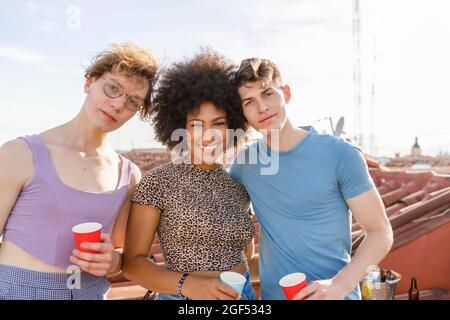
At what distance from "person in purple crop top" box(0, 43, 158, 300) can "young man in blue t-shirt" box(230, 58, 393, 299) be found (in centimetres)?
55

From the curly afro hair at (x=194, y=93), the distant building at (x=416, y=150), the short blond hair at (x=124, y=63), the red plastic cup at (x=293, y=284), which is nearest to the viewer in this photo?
the red plastic cup at (x=293, y=284)

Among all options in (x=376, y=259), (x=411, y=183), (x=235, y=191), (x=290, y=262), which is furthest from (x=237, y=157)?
(x=411, y=183)

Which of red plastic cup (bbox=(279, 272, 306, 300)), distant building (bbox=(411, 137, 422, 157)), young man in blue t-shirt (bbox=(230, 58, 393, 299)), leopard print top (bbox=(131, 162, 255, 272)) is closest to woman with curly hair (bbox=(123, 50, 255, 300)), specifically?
leopard print top (bbox=(131, 162, 255, 272))

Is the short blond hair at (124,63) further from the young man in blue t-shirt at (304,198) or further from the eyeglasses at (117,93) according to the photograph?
the young man in blue t-shirt at (304,198)

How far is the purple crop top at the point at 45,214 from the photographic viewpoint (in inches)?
69.7

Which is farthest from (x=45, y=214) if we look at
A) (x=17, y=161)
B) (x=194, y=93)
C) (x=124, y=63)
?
(x=194, y=93)

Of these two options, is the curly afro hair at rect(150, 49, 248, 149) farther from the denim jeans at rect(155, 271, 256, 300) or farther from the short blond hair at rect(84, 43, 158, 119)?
the denim jeans at rect(155, 271, 256, 300)

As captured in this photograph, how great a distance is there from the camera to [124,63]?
6.52 ft

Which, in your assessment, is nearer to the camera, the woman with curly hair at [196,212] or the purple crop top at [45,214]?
the purple crop top at [45,214]

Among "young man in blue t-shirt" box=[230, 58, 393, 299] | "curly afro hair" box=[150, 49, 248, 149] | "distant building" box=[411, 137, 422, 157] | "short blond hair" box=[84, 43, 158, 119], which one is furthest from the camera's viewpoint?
"distant building" box=[411, 137, 422, 157]

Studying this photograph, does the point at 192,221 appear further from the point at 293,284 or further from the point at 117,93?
the point at 117,93

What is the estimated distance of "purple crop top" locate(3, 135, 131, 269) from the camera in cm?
177

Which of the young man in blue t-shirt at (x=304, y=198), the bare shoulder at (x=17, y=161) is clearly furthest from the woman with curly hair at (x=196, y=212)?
the bare shoulder at (x=17, y=161)
